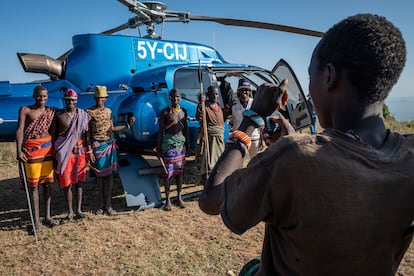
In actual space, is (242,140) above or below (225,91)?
above

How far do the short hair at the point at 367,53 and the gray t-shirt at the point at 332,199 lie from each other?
0.50 feet

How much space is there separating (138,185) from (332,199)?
429 cm

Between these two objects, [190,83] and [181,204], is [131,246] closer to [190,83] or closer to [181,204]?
[181,204]

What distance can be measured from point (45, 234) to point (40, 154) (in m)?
0.98

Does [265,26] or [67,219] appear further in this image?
[265,26]

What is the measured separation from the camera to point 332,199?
2.48 feet

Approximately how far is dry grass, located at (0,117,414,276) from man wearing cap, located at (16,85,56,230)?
16.6 inches

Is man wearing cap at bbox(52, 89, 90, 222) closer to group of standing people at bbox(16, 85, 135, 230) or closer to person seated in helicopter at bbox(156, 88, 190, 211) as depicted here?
group of standing people at bbox(16, 85, 135, 230)

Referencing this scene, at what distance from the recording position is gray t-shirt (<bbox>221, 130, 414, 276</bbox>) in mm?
758

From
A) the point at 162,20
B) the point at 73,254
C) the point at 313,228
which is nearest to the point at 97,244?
the point at 73,254

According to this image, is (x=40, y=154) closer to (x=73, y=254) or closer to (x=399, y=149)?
(x=73, y=254)

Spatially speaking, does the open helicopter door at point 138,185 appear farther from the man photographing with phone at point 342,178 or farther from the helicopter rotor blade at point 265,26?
the man photographing with phone at point 342,178

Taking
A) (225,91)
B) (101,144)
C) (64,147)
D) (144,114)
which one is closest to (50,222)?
(64,147)

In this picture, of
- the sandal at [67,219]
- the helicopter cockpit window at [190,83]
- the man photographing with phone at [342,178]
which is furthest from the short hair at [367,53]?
the helicopter cockpit window at [190,83]
